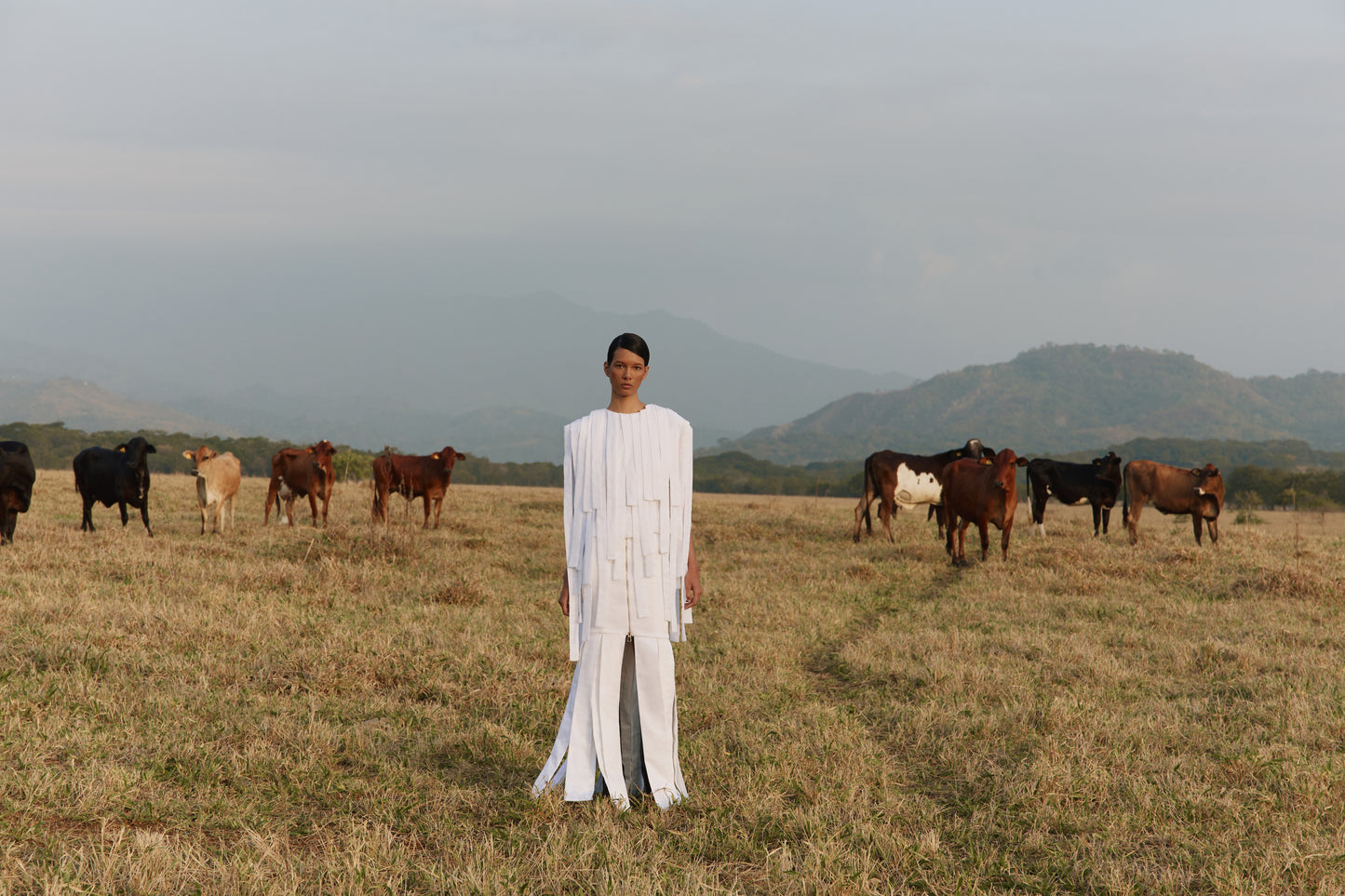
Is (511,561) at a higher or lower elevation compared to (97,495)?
lower

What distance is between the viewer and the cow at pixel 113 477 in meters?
14.6

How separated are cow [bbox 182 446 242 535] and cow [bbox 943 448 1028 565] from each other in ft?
40.7

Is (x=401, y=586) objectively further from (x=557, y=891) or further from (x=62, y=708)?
(x=557, y=891)

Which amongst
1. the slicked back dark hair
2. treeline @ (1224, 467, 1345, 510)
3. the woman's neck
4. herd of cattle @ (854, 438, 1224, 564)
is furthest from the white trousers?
treeline @ (1224, 467, 1345, 510)

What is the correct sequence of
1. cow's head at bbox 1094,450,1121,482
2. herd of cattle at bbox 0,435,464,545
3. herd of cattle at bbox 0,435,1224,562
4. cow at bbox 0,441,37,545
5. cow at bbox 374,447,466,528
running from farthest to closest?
cow's head at bbox 1094,450,1121,482 < cow at bbox 374,447,466,528 < herd of cattle at bbox 0,435,1224,562 < herd of cattle at bbox 0,435,464,545 < cow at bbox 0,441,37,545

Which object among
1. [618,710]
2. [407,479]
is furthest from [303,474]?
[618,710]

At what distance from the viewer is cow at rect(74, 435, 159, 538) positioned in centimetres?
1465

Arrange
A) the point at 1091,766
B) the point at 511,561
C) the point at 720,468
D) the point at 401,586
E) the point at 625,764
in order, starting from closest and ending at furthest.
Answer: the point at 625,764, the point at 1091,766, the point at 401,586, the point at 511,561, the point at 720,468

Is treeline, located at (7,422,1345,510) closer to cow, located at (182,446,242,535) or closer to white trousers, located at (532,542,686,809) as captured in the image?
cow, located at (182,446,242,535)

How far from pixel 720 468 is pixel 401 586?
9120 cm

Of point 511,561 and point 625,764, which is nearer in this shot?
point 625,764

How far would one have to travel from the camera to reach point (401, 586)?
11375 mm

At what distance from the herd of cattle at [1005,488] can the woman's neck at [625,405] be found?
1036cm

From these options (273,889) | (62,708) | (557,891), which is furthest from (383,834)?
(62,708)
